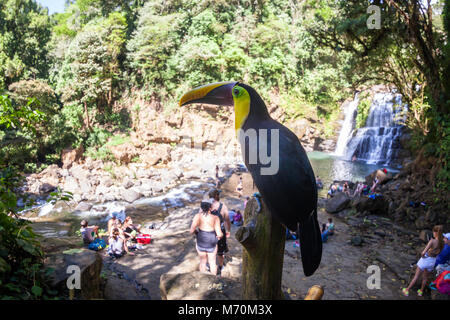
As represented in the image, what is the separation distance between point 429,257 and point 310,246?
3.85 meters

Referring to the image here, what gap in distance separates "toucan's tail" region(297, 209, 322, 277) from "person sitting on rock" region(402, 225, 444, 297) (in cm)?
357

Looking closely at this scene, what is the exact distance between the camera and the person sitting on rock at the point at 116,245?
5122mm

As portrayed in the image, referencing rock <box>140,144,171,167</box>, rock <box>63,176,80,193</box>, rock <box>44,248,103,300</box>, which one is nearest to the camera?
rock <box>44,248,103,300</box>

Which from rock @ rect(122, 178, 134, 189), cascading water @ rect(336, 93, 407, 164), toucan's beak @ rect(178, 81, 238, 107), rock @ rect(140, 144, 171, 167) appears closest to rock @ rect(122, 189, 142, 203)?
rock @ rect(122, 178, 134, 189)

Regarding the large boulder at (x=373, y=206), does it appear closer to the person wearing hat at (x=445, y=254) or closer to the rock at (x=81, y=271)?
the person wearing hat at (x=445, y=254)

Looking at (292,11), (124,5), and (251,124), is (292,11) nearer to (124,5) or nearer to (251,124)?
(124,5)

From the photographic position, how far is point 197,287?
264 centimetres

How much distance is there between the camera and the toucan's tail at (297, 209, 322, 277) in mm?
1601

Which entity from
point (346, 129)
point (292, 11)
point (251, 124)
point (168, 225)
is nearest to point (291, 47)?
point (292, 11)

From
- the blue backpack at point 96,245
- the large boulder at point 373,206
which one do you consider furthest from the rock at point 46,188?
the large boulder at point 373,206

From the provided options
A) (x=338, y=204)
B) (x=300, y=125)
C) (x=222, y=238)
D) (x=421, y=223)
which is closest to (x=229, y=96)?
(x=222, y=238)

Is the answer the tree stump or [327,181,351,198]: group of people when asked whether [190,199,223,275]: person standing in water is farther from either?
[327,181,351,198]: group of people

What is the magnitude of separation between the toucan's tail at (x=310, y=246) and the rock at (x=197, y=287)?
1247mm

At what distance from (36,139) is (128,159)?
5.33m
